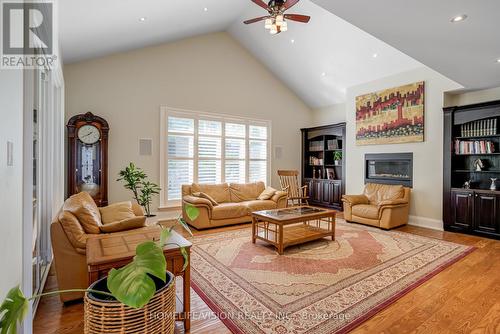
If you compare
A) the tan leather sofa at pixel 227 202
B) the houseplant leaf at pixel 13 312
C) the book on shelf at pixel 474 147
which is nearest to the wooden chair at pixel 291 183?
the tan leather sofa at pixel 227 202

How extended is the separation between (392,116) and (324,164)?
89.3 inches

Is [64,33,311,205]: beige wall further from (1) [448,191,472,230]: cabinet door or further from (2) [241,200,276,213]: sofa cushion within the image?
(1) [448,191,472,230]: cabinet door

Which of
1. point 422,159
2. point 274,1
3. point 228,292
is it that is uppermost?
point 274,1

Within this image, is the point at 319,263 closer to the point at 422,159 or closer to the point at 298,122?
the point at 422,159

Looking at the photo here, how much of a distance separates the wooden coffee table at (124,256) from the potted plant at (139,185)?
9.58 ft

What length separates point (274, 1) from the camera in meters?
3.55

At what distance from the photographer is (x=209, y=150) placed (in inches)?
258

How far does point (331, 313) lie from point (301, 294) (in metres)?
0.36

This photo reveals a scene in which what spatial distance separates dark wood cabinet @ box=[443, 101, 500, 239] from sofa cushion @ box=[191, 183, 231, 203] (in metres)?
4.32

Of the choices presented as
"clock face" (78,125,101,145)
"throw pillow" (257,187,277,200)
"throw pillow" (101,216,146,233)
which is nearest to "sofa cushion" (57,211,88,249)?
"throw pillow" (101,216,146,233)

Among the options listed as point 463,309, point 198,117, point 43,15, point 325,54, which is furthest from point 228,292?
point 325,54

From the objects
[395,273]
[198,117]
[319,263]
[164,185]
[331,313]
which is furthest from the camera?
[198,117]

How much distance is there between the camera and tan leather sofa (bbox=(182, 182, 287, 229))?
16.3ft

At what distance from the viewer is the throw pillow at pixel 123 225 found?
2.82 m
